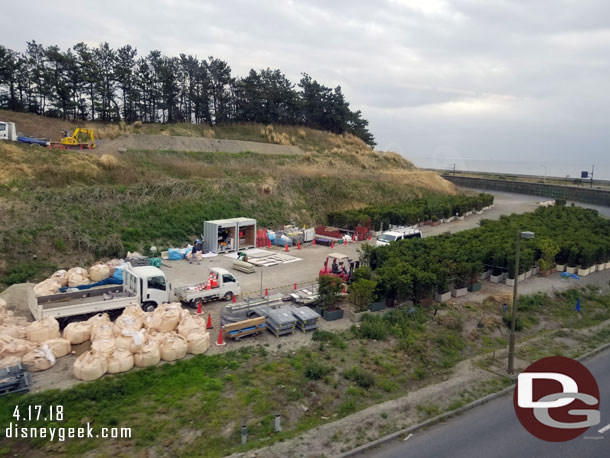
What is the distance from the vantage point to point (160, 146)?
5094 cm

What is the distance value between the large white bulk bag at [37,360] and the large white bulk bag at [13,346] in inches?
7.3

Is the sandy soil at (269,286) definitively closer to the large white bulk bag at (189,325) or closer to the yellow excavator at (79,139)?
the large white bulk bag at (189,325)

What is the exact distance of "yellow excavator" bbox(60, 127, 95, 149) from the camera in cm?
4159

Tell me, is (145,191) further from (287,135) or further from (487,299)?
(287,135)

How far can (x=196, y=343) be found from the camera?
14.9 m

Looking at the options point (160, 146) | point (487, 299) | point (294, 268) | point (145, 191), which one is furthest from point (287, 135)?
point (487, 299)

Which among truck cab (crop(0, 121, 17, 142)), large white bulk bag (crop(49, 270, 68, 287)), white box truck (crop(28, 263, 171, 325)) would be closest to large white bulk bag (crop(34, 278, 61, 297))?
white box truck (crop(28, 263, 171, 325))

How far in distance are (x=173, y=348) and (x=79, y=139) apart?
38285 mm

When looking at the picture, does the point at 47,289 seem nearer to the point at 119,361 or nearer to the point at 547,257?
the point at 119,361

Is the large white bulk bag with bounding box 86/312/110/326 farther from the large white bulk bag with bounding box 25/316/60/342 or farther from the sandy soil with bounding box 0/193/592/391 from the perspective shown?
the sandy soil with bounding box 0/193/592/391

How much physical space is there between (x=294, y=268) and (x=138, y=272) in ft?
35.7

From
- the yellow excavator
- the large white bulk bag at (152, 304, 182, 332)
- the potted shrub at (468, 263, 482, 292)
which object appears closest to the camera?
the large white bulk bag at (152, 304, 182, 332)

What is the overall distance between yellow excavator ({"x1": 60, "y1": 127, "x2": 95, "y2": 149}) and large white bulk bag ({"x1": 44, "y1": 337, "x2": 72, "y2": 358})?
32.7m

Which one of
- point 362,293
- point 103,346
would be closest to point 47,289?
point 103,346
